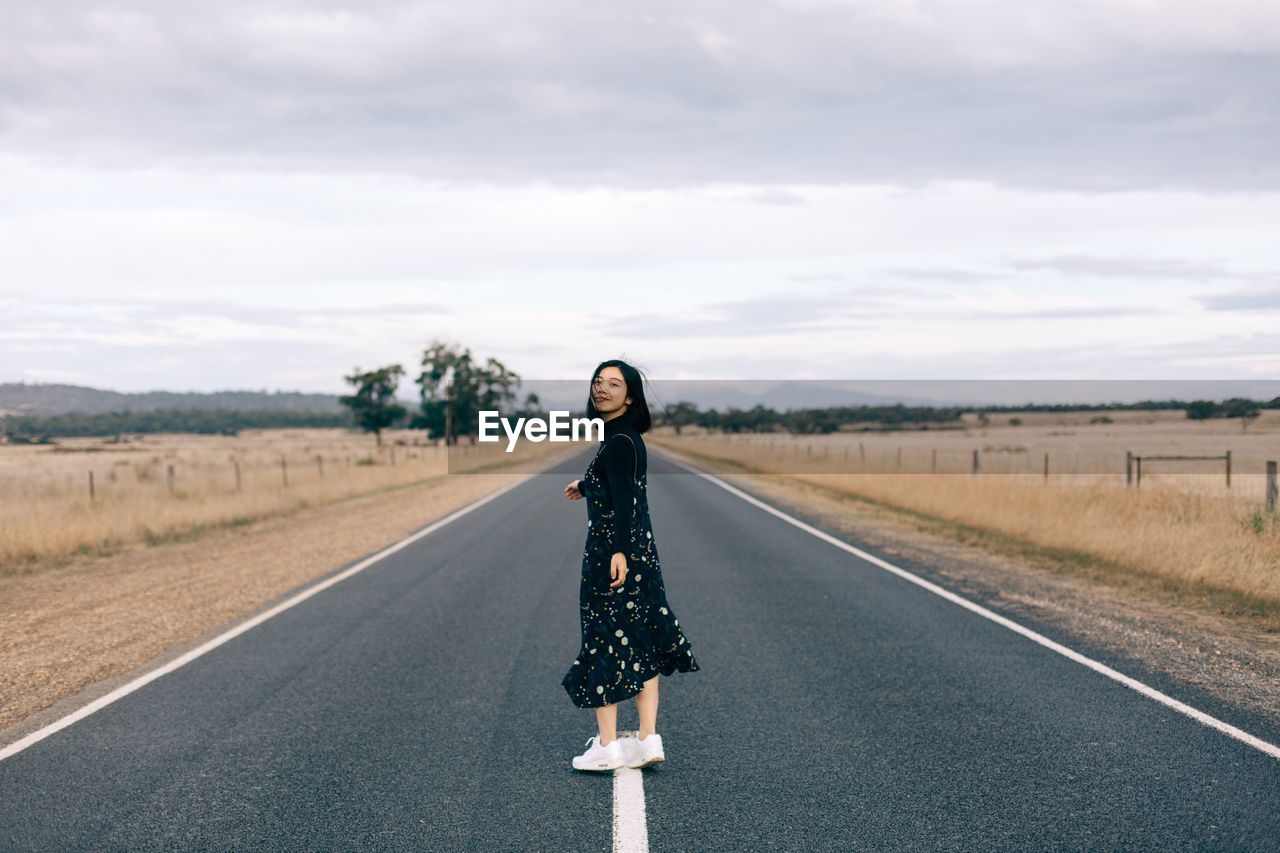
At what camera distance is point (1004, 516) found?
57.9 ft

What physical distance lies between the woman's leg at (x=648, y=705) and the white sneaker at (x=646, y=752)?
45mm

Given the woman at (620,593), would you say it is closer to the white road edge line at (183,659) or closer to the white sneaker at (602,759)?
the white sneaker at (602,759)

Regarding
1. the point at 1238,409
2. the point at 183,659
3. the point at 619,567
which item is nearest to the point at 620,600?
the point at 619,567

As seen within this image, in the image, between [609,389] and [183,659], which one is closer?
[609,389]

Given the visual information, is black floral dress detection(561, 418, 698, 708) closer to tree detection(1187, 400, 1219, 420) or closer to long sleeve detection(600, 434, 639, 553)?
long sleeve detection(600, 434, 639, 553)

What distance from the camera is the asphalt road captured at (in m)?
4.19

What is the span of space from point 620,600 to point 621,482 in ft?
2.01

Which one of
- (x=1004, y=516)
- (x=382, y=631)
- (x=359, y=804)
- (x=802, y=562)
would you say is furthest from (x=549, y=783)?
(x=1004, y=516)

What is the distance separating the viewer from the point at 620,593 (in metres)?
4.91

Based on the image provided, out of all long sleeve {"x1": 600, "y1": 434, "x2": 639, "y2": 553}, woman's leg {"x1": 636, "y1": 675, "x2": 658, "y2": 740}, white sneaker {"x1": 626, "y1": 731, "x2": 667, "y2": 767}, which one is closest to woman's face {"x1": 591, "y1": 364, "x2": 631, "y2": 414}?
long sleeve {"x1": 600, "y1": 434, "x2": 639, "y2": 553}

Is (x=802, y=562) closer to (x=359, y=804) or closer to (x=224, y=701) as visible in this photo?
(x=224, y=701)

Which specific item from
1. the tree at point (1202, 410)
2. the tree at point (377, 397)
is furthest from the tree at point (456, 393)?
the tree at point (1202, 410)

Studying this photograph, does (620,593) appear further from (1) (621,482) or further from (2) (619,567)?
(1) (621,482)

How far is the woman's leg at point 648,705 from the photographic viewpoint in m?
5.00
